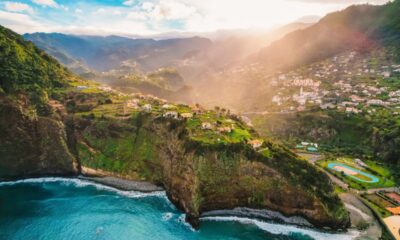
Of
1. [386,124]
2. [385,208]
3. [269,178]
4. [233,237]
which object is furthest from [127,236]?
[386,124]

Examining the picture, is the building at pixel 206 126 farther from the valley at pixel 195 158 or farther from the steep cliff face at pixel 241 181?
the steep cliff face at pixel 241 181

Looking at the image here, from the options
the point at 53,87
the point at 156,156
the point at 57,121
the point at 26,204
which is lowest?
the point at 26,204

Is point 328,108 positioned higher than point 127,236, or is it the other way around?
point 328,108

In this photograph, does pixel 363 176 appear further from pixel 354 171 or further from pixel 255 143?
pixel 255 143

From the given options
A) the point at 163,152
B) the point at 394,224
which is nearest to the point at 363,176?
the point at 394,224

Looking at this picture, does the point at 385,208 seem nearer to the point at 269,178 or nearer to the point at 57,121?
the point at 269,178
